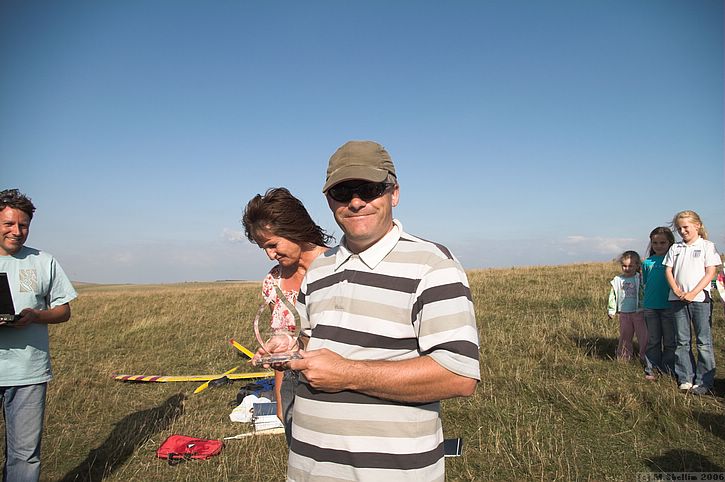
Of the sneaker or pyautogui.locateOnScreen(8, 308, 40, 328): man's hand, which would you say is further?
the sneaker

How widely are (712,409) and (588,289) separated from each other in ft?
34.8

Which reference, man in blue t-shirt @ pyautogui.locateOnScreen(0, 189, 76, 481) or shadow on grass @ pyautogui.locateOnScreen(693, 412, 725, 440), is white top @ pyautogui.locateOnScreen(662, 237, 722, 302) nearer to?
shadow on grass @ pyautogui.locateOnScreen(693, 412, 725, 440)

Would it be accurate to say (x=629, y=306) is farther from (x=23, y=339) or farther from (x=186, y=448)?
(x=23, y=339)

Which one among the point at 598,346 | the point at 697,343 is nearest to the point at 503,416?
the point at 697,343

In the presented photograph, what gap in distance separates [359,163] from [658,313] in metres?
6.64

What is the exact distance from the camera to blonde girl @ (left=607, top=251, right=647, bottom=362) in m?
7.42

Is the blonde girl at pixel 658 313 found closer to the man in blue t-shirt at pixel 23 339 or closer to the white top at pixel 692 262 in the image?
the white top at pixel 692 262

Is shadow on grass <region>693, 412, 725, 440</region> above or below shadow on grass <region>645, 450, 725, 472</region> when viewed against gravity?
above

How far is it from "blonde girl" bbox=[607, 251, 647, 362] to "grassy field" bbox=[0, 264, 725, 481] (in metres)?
0.33

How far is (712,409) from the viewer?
5.22m

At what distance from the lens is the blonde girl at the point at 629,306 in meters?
7.42

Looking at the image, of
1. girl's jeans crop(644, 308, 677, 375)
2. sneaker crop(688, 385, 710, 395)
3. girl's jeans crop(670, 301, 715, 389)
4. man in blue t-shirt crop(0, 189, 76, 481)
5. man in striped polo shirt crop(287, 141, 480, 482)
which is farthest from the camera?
girl's jeans crop(644, 308, 677, 375)

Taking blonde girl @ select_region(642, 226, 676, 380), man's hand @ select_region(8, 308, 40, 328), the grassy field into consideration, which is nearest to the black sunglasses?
man's hand @ select_region(8, 308, 40, 328)

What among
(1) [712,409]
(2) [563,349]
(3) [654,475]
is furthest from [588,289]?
(3) [654,475]
